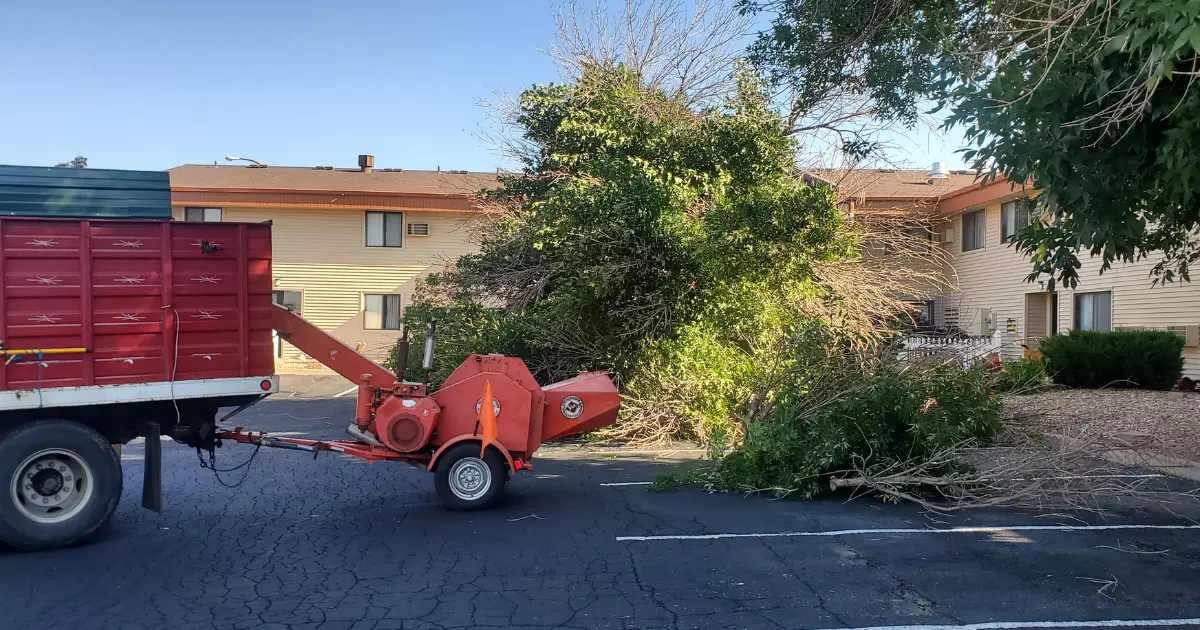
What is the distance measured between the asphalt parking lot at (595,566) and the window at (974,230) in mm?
18130

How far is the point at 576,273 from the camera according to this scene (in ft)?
41.7

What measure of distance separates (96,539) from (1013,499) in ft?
25.8

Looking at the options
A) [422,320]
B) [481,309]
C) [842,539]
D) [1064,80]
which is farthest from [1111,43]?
[422,320]

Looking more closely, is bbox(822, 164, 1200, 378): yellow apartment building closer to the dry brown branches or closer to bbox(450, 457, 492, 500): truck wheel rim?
the dry brown branches

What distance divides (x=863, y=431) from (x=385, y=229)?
2326cm

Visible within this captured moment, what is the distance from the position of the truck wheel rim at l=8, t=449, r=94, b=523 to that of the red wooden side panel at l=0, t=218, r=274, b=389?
0.62 meters

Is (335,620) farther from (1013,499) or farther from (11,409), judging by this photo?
(1013,499)

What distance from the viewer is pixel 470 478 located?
8133 millimetres

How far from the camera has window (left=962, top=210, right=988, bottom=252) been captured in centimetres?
2456

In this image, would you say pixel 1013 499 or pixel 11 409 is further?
pixel 1013 499

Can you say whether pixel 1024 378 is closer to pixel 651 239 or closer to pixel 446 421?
pixel 651 239

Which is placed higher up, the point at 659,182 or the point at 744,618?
the point at 659,182

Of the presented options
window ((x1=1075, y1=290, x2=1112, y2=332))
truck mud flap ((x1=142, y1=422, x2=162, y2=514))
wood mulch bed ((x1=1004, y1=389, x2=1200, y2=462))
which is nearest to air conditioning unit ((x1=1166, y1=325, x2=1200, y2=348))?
window ((x1=1075, y1=290, x2=1112, y2=332))

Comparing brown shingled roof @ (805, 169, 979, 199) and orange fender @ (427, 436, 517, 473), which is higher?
brown shingled roof @ (805, 169, 979, 199)
